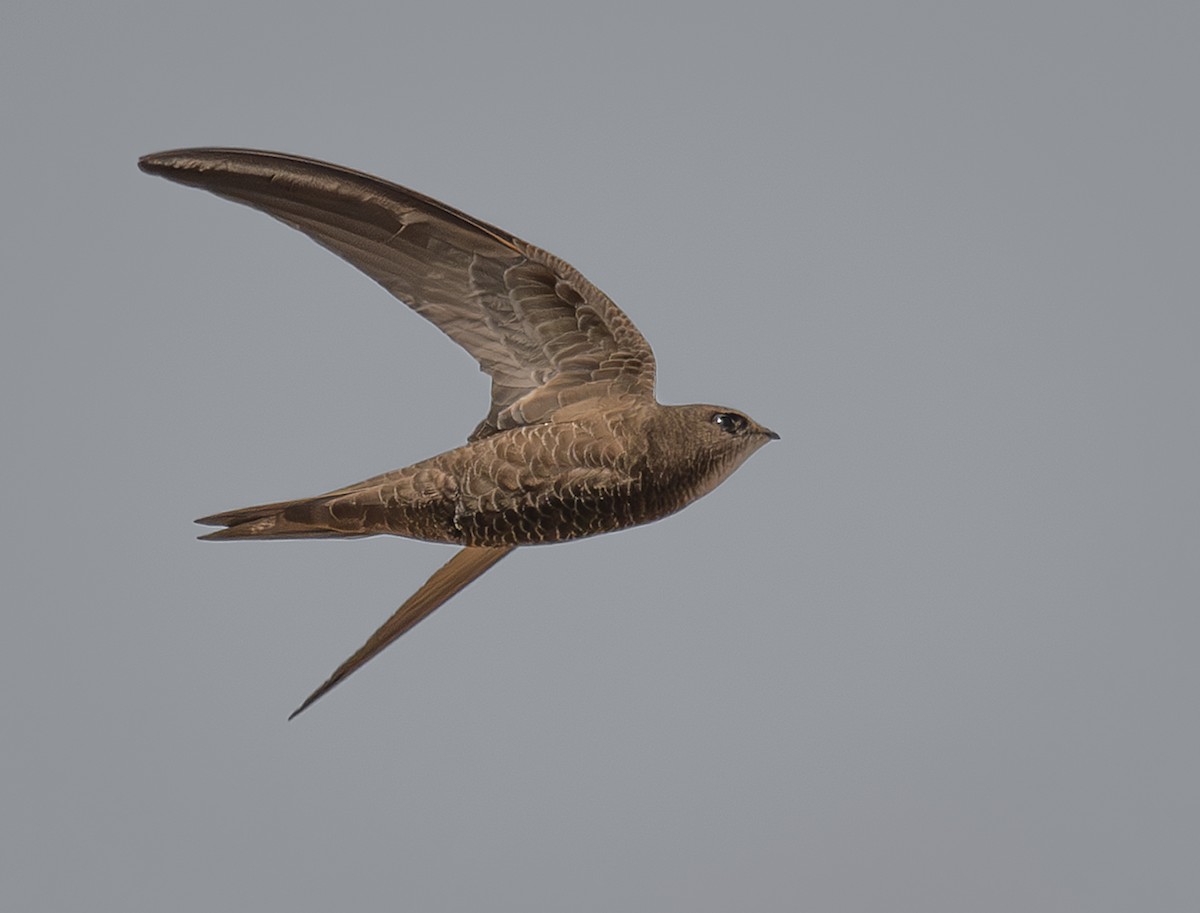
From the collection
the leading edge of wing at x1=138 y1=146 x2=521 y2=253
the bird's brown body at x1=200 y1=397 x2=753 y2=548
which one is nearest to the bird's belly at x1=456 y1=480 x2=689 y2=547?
the bird's brown body at x1=200 y1=397 x2=753 y2=548

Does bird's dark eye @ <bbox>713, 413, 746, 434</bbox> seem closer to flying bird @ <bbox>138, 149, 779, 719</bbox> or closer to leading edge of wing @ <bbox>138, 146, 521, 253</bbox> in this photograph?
flying bird @ <bbox>138, 149, 779, 719</bbox>

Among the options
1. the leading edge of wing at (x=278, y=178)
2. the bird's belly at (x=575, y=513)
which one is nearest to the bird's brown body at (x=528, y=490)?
the bird's belly at (x=575, y=513)

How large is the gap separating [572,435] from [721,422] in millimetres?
228

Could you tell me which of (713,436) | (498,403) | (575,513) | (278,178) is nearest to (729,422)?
(713,436)

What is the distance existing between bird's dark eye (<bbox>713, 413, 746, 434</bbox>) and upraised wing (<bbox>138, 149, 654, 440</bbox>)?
0.13 meters

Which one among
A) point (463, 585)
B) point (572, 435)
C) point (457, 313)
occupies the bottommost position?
point (463, 585)

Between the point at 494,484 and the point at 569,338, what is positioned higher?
the point at 569,338

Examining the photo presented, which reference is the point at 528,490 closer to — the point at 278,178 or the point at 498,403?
the point at 498,403

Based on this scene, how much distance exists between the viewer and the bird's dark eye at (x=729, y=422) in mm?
2877

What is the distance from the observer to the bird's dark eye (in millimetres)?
2877

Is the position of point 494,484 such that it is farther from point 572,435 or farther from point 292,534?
point 292,534

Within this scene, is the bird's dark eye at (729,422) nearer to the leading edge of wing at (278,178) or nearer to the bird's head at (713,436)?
the bird's head at (713,436)

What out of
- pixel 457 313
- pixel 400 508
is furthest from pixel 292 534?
pixel 457 313

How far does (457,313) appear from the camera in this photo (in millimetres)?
3027
